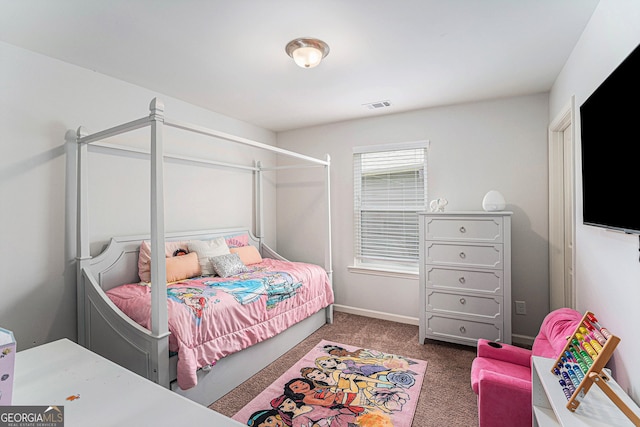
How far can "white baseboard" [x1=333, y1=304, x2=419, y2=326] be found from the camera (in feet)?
12.2

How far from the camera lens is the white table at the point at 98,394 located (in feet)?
2.73

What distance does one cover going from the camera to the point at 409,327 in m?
3.63

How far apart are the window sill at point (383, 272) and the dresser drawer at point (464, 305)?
506 millimetres

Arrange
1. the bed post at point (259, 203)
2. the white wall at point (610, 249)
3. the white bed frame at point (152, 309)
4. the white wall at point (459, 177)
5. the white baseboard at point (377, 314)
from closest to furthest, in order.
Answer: the white wall at point (610, 249)
the white bed frame at point (152, 309)
the white wall at point (459, 177)
the white baseboard at point (377, 314)
the bed post at point (259, 203)

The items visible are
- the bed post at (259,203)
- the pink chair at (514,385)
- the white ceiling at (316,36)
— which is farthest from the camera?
the bed post at (259,203)

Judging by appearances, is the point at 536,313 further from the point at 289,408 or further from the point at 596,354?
the point at 289,408

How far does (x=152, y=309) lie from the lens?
6.29 ft

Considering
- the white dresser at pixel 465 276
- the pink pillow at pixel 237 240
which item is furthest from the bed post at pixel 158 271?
the white dresser at pixel 465 276

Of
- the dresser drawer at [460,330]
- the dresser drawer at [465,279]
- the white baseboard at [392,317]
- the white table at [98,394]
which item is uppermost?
the white table at [98,394]

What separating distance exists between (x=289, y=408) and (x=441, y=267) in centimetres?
190

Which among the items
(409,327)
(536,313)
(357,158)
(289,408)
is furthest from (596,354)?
(357,158)

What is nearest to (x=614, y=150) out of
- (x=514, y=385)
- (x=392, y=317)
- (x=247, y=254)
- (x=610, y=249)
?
(x=610, y=249)

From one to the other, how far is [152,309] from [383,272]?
269 cm

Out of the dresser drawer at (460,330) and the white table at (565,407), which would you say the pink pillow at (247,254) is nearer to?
the dresser drawer at (460,330)
